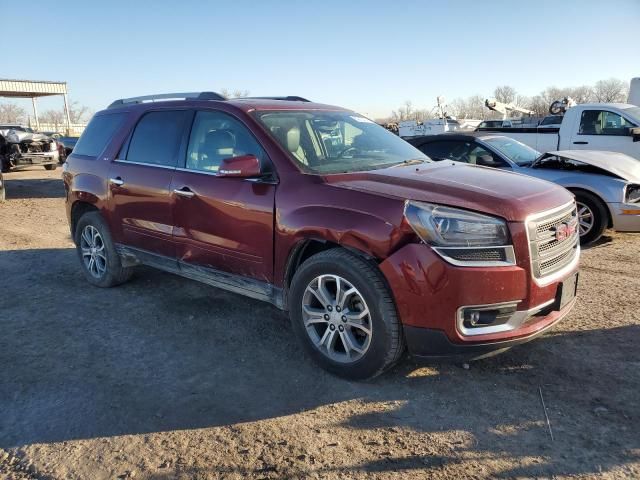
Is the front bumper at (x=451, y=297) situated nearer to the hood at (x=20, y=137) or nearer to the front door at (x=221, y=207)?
the front door at (x=221, y=207)

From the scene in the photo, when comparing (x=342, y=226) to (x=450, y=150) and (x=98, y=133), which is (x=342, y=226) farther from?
(x=450, y=150)

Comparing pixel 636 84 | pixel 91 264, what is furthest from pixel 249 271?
pixel 636 84

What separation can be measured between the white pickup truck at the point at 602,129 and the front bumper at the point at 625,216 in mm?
3664

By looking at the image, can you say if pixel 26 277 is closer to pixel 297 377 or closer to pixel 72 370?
pixel 72 370

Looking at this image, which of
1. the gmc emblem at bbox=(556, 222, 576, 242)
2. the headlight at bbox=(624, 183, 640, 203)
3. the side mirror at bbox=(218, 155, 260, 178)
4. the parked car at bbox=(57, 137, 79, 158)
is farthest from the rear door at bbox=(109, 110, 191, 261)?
the parked car at bbox=(57, 137, 79, 158)

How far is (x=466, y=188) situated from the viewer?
3.26 metres

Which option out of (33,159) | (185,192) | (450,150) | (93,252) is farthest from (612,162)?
(33,159)

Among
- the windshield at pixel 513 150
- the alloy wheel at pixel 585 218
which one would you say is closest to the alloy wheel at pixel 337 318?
the alloy wheel at pixel 585 218

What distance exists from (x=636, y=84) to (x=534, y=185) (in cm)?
2054

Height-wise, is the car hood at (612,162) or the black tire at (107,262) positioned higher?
the car hood at (612,162)

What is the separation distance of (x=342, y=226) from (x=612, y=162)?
5666 mm

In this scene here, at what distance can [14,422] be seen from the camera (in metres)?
3.02

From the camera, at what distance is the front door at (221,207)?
380cm

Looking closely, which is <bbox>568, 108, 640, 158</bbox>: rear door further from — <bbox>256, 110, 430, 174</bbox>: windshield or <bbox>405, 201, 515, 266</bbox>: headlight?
<bbox>405, 201, 515, 266</bbox>: headlight
